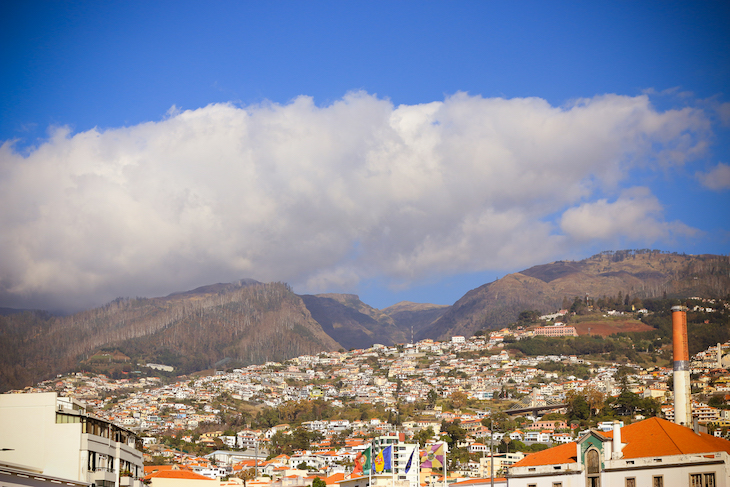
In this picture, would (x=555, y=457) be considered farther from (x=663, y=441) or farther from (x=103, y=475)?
(x=103, y=475)

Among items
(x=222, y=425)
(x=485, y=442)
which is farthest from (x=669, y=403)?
(x=222, y=425)

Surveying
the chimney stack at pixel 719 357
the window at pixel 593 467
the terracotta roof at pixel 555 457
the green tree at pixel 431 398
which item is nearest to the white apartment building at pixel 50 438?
the terracotta roof at pixel 555 457

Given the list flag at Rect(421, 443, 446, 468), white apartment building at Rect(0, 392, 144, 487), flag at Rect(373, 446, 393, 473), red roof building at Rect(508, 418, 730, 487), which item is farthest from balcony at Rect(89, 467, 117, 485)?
flag at Rect(421, 443, 446, 468)

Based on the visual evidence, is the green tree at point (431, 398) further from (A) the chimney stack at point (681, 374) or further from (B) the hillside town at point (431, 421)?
(A) the chimney stack at point (681, 374)

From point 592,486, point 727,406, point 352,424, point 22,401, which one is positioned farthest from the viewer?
point 352,424

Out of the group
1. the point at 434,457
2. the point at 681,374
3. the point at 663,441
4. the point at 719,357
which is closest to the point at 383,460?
the point at 681,374

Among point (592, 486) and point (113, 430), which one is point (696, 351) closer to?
point (592, 486)

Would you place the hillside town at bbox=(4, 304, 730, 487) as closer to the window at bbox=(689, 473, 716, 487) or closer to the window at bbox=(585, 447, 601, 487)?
the window at bbox=(585, 447, 601, 487)
